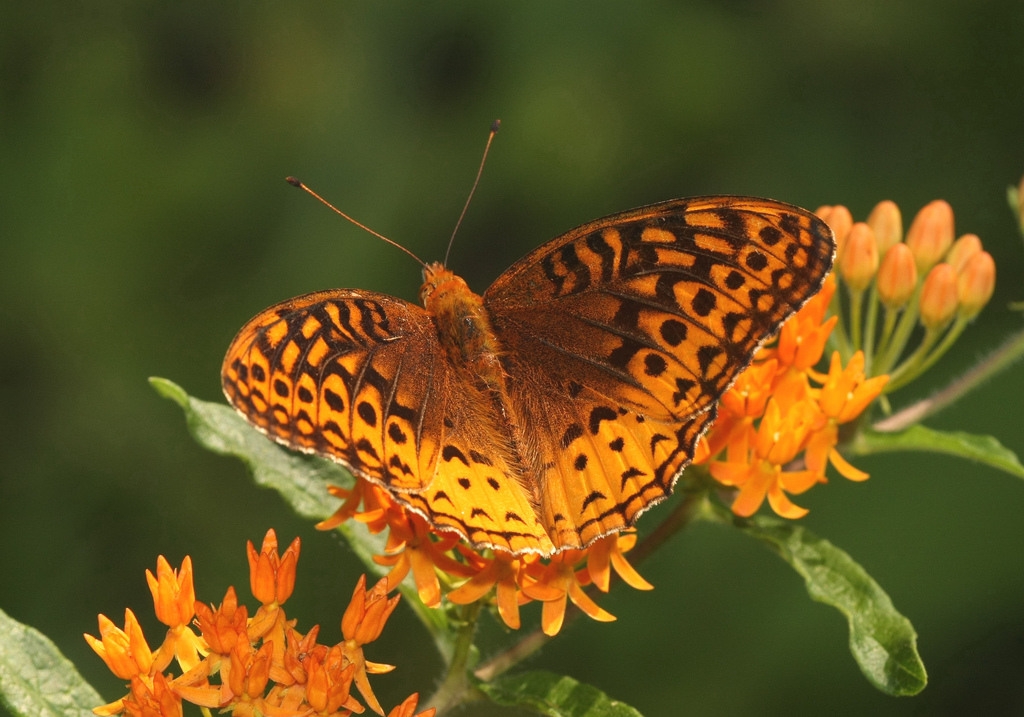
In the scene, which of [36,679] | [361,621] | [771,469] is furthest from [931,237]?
[36,679]

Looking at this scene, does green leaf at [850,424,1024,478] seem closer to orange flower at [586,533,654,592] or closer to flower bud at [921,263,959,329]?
flower bud at [921,263,959,329]

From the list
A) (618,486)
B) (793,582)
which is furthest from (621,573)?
(793,582)

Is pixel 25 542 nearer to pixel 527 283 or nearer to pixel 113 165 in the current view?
pixel 113 165

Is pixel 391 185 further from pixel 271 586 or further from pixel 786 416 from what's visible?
pixel 271 586

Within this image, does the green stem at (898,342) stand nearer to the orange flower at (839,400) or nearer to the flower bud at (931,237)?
the flower bud at (931,237)

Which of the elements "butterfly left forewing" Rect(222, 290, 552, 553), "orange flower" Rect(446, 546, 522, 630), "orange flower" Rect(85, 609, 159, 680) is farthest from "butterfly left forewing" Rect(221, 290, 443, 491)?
"orange flower" Rect(85, 609, 159, 680)
